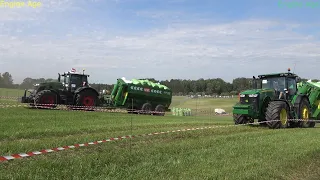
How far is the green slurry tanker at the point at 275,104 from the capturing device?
1450 cm

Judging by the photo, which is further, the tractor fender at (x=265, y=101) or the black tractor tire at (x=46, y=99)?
the black tractor tire at (x=46, y=99)

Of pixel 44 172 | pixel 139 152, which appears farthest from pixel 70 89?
pixel 44 172

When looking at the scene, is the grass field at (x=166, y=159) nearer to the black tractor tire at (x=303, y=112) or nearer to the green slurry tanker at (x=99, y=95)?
the black tractor tire at (x=303, y=112)

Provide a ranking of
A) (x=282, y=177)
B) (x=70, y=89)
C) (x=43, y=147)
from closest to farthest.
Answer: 1. (x=282, y=177)
2. (x=43, y=147)
3. (x=70, y=89)

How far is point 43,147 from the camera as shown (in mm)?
8016

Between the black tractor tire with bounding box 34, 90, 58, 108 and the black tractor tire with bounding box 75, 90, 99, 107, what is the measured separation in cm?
146

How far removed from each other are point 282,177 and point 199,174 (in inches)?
65.8

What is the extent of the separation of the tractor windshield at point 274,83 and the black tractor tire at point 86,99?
11325 mm

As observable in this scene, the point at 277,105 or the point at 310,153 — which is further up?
the point at 277,105

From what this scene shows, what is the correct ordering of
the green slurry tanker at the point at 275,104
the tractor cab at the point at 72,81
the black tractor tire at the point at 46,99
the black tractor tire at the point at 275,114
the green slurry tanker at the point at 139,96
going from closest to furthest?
the black tractor tire at the point at 275,114, the green slurry tanker at the point at 275,104, the black tractor tire at the point at 46,99, the tractor cab at the point at 72,81, the green slurry tanker at the point at 139,96

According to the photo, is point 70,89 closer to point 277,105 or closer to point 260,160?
point 277,105

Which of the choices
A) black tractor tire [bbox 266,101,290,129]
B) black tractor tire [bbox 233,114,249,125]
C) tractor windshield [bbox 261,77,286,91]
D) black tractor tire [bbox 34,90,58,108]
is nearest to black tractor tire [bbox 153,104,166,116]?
black tractor tire [bbox 34,90,58,108]

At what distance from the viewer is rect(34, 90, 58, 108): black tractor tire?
1993 centimetres

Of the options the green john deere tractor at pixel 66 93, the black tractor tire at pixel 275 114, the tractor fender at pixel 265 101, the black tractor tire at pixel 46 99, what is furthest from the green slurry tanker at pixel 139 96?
the black tractor tire at pixel 275 114
